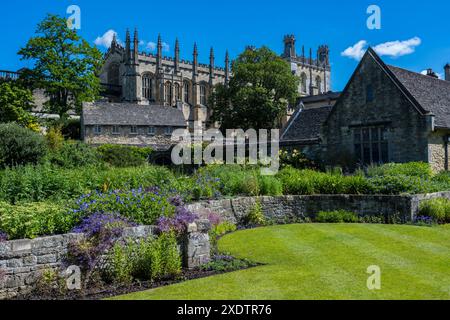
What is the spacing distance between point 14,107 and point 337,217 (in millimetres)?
33264

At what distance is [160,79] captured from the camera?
216 feet

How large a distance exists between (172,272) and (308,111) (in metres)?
22.8

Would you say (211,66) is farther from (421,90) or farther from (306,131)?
(421,90)

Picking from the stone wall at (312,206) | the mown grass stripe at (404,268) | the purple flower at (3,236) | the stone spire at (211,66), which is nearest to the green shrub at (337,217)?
the stone wall at (312,206)

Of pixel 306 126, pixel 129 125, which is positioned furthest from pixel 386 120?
pixel 129 125

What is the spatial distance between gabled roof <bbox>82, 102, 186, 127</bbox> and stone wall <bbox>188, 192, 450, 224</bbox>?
2975cm

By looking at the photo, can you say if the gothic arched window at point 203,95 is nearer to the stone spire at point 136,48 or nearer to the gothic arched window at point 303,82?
the stone spire at point 136,48

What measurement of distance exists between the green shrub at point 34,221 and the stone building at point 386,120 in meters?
16.9

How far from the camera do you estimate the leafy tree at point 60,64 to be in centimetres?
4000

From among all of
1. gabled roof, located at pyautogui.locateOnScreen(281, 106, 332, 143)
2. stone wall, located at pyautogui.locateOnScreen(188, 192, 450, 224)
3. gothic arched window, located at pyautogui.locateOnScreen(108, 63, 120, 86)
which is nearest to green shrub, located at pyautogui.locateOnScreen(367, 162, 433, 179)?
stone wall, located at pyautogui.locateOnScreen(188, 192, 450, 224)

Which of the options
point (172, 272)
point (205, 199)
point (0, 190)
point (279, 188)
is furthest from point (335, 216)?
point (0, 190)

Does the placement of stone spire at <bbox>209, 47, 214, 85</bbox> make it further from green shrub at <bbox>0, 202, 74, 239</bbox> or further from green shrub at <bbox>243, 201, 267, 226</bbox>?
green shrub at <bbox>0, 202, 74, 239</bbox>

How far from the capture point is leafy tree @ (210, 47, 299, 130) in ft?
150

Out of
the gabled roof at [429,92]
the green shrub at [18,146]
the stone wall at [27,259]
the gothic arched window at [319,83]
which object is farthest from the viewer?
the gothic arched window at [319,83]
